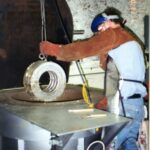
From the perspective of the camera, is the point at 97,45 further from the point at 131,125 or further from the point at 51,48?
the point at 131,125

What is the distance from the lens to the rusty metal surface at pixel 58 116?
4.84 feet

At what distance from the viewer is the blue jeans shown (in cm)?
201

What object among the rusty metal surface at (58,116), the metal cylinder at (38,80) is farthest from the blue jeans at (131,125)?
the metal cylinder at (38,80)

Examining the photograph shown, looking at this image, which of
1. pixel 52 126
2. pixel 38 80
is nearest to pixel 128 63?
pixel 38 80

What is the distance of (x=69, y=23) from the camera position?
2.46m

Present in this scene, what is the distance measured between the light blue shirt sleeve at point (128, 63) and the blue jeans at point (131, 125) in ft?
0.26

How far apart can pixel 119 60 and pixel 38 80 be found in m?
0.49

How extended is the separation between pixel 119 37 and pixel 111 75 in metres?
0.26

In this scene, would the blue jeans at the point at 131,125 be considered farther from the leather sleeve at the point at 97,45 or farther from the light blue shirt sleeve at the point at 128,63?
the leather sleeve at the point at 97,45

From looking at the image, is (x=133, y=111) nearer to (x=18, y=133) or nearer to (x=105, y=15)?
(x=105, y=15)

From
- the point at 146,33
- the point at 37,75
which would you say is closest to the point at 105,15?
the point at 37,75

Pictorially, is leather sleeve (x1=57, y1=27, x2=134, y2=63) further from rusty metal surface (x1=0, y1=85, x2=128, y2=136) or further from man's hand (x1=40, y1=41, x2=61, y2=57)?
rusty metal surface (x1=0, y1=85, x2=128, y2=136)

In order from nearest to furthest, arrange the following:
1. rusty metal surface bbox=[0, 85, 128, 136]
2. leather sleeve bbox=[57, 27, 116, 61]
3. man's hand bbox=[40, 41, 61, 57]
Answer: rusty metal surface bbox=[0, 85, 128, 136] < leather sleeve bbox=[57, 27, 116, 61] < man's hand bbox=[40, 41, 61, 57]

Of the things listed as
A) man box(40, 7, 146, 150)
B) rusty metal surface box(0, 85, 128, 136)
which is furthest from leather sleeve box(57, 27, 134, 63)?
rusty metal surface box(0, 85, 128, 136)
